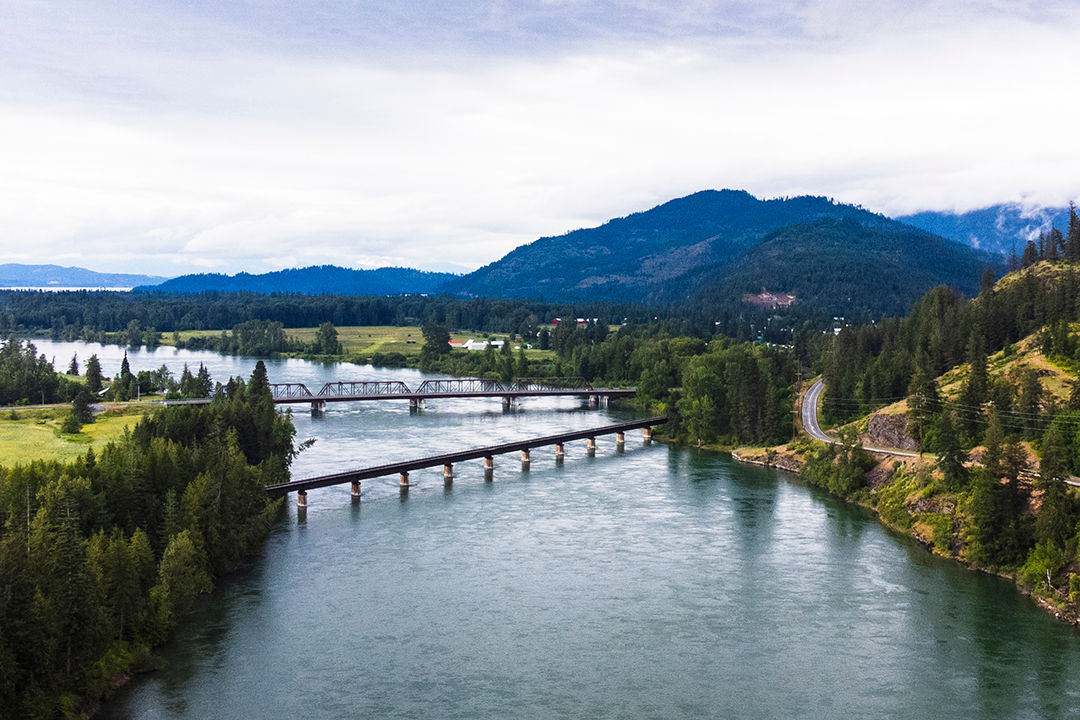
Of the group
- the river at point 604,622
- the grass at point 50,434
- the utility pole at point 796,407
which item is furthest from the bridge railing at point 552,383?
the grass at point 50,434

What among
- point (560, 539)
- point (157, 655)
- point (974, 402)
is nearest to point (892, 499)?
point (974, 402)

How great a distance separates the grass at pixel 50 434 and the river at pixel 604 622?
11808 millimetres

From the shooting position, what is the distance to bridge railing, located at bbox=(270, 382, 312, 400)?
114 metres

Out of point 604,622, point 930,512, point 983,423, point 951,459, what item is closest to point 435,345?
point 983,423

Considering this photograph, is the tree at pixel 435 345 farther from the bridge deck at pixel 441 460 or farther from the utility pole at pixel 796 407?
the utility pole at pixel 796 407

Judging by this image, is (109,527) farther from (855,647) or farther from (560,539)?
(855,647)

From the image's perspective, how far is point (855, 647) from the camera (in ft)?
135

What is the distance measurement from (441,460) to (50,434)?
28.2 metres

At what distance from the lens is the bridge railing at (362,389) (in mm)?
118312

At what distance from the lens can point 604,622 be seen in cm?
4347

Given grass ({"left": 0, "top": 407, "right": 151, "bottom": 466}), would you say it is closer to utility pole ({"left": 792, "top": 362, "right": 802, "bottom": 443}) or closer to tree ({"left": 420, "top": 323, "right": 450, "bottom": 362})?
utility pole ({"left": 792, "top": 362, "right": 802, "bottom": 443})

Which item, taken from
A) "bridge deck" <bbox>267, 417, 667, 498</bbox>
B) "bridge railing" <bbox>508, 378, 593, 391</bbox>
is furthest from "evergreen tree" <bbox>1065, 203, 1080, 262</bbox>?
"bridge railing" <bbox>508, 378, 593, 391</bbox>

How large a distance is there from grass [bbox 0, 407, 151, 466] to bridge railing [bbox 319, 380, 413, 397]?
45.9 m

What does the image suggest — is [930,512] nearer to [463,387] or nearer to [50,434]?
[50,434]
